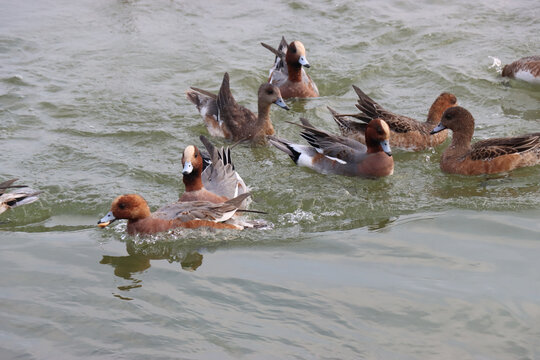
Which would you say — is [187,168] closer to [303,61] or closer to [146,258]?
[146,258]

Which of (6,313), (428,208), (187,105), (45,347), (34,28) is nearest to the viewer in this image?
(45,347)

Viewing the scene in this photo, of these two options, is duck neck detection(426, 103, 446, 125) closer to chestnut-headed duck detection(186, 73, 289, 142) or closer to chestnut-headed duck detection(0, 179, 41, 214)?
chestnut-headed duck detection(186, 73, 289, 142)

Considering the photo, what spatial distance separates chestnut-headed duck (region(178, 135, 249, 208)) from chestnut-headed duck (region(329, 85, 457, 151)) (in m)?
1.95

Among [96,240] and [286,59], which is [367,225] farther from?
[286,59]

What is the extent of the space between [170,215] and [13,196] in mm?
1677

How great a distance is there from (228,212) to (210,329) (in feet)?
5.98

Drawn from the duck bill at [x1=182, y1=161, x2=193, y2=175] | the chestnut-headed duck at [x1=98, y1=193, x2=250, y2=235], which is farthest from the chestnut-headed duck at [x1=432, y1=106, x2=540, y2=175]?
the duck bill at [x1=182, y1=161, x2=193, y2=175]

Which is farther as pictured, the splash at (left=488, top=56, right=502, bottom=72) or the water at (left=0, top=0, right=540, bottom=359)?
the splash at (left=488, top=56, right=502, bottom=72)

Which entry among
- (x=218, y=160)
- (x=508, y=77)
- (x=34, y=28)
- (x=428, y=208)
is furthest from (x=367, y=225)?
(x=34, y=28)

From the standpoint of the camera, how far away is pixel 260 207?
7.94 m

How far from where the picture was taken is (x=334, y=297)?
5992mm

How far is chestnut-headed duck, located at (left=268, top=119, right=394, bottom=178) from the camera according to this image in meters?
8.59

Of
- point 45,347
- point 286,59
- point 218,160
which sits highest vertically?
point 286,59

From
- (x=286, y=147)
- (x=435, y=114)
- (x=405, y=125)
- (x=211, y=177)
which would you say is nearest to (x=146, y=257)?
(x=211, y=177)
